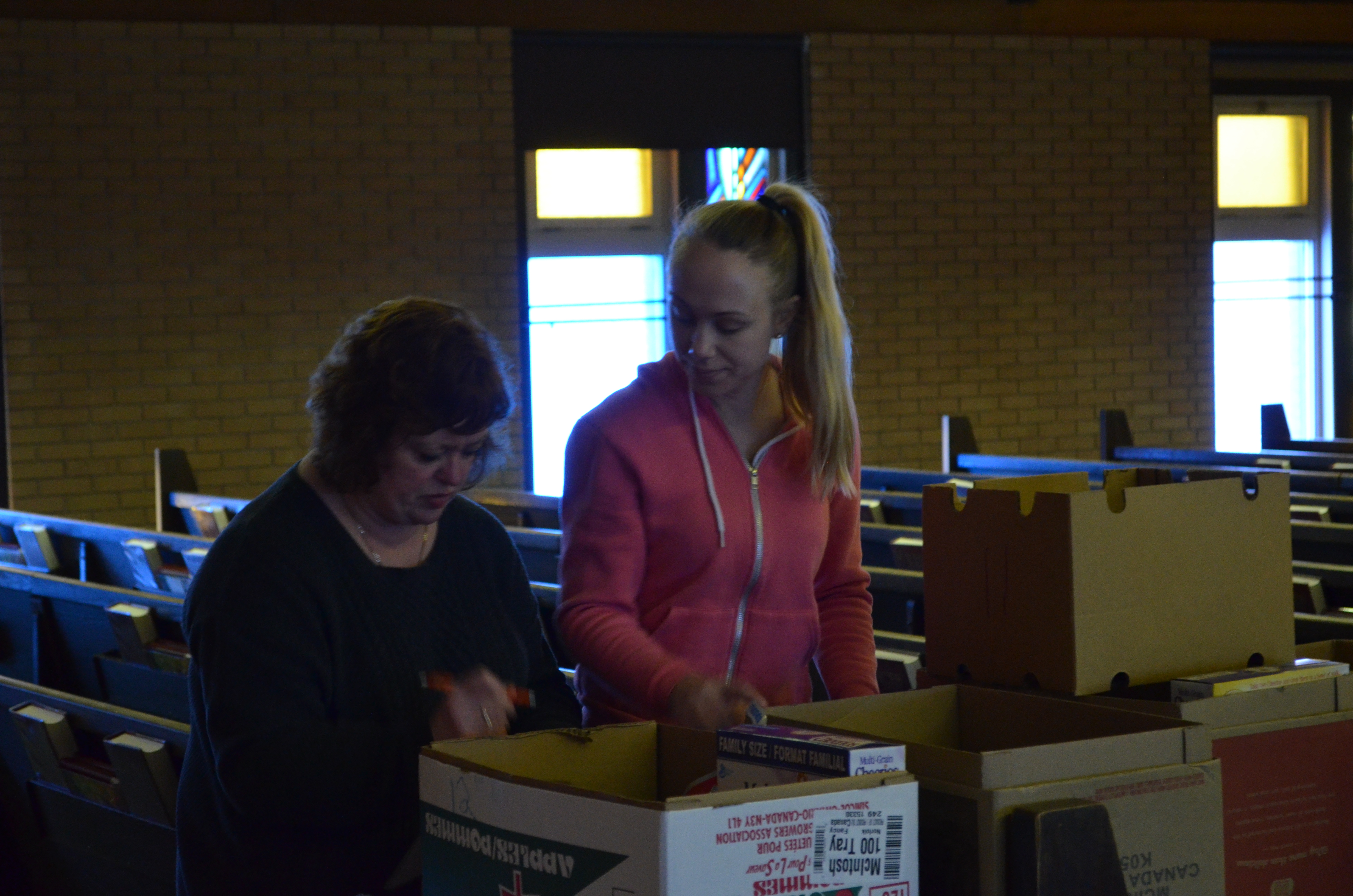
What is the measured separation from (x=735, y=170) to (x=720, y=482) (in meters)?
6.35

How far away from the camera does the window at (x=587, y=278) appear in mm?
7664

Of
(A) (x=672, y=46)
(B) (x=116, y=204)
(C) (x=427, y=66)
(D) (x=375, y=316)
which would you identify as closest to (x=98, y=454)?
(B) (x=116, y=204)

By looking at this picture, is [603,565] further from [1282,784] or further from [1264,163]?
[1264,163]

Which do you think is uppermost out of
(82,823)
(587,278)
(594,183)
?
(594,183)

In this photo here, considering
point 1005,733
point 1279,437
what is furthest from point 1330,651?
point 1279,437

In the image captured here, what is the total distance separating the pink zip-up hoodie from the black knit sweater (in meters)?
0.20

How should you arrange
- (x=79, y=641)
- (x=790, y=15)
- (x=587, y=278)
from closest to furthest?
1. (x=79, y=641)
2. (x=790, y=15)
3. (x=587, y=278)

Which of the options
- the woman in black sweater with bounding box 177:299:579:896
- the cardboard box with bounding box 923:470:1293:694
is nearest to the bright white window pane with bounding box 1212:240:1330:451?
the cardboard box with bounding box 923:470:1293:694

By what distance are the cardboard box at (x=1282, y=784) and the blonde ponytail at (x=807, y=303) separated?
0.55 metres

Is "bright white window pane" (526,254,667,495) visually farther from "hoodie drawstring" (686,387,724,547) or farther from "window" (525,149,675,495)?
"hoodie drawstring" (686,387,724,547)

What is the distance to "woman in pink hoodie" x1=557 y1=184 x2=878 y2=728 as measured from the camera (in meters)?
1.74

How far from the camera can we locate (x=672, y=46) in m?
7.56

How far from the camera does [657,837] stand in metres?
0.97

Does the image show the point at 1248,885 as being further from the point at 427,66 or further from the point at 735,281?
the point at 427,66
